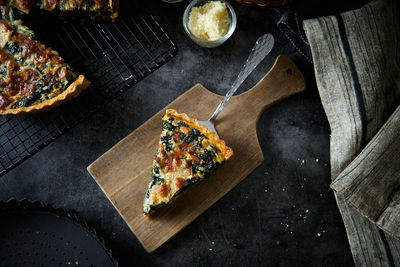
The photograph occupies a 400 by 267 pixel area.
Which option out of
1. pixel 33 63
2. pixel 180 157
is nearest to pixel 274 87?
pixel 180 157

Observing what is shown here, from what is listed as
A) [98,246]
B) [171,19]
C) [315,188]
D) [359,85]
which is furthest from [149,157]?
[359,85]

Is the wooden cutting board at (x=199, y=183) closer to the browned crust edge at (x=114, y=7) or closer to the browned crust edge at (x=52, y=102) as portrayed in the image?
the browned crust edge at (x=52, y=102)

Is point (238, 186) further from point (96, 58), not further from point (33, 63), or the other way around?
point (33, 63)

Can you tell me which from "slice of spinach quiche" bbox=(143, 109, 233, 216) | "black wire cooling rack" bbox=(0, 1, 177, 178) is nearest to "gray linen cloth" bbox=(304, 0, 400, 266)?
"slice of spinach quiche" bbox=(143, 109, 233, 216)

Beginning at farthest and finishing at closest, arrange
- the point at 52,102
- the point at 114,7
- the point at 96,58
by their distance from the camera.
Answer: the point at 96,58 → the point at 114,7 → the point at 52,102

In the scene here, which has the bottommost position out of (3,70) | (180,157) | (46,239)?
(180,157)

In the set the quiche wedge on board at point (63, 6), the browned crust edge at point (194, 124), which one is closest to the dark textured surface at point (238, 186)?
the browned crust edge at point (194, 124)
